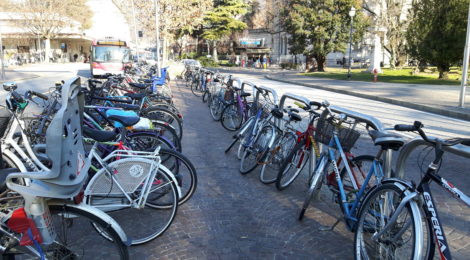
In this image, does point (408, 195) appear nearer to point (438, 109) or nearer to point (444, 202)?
point (444, 202)

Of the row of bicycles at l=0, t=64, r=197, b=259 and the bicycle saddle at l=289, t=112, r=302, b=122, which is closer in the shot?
the row of bicycles at l=0, t=64, r=197, b=259

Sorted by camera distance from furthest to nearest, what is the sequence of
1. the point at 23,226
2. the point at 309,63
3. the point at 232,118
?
the point at 309,63
the point at 232,118
the point at 23,226

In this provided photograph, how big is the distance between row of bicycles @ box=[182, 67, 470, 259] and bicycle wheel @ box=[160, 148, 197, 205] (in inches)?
45.7

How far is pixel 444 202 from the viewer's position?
4.57 m

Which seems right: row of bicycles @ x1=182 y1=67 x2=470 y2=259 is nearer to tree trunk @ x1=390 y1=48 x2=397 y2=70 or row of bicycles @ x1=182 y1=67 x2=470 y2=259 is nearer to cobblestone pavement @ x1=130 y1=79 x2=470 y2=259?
cobblestone pavement @ x1=130 y1=79 x2=470 y2=259

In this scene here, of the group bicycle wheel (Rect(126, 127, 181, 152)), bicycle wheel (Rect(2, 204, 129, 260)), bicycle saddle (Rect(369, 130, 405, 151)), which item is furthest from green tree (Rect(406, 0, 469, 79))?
bicycle wheel (Rect(2, 204, 129, 260))

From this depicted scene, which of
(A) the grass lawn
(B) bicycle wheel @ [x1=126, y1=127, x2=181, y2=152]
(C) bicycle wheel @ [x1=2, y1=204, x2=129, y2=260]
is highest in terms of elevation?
(A) the grass lawn

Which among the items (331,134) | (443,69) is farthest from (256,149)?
(443,69)

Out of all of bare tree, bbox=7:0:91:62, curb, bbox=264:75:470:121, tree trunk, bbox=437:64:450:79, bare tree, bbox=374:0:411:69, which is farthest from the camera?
bare tree, bbox=7:0:91:62

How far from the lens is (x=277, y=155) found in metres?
5.14

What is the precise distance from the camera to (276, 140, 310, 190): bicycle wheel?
454 cm

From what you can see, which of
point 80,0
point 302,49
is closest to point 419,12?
point 302,49

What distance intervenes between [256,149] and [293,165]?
33.7 inches

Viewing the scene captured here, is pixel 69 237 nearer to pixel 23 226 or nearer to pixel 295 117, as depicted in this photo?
pixel 23 226
